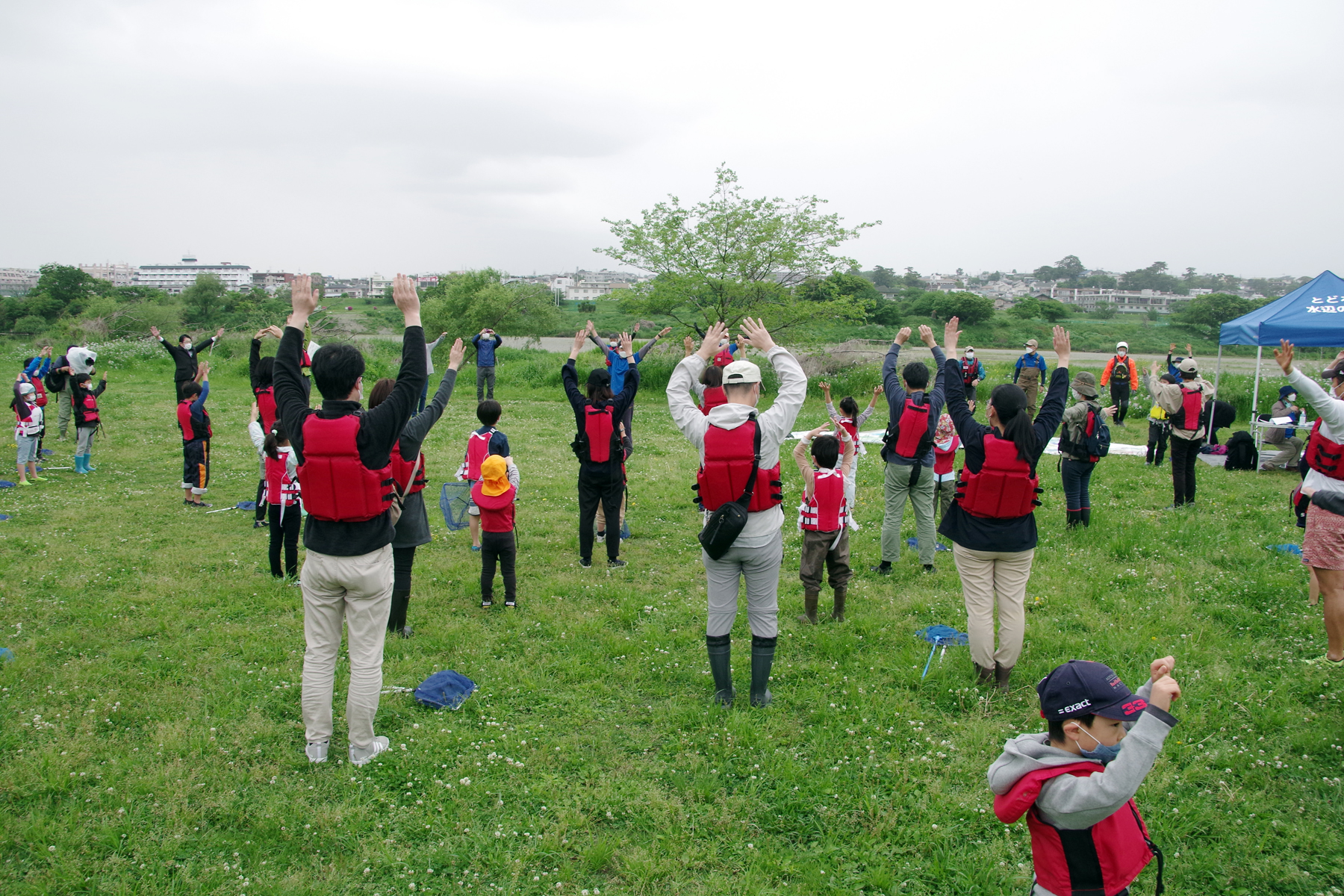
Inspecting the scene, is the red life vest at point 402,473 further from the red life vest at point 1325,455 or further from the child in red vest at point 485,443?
the red life vest at point 1325,455

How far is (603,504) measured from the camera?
779cm

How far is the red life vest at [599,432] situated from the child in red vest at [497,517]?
92cm

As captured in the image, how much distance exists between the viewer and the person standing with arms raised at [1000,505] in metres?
4.84

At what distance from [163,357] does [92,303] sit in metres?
34.1

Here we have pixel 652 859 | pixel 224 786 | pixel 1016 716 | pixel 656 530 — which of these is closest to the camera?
pixel 652 859

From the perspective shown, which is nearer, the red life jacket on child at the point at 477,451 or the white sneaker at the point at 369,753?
the white sneaker at the point at 369,753

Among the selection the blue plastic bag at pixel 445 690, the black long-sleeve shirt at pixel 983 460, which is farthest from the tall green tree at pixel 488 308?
the black long-sleeve shirt at pixel 983 460

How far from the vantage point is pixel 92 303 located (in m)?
53.8

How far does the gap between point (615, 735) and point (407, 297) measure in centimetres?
309

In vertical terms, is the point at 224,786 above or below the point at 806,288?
below

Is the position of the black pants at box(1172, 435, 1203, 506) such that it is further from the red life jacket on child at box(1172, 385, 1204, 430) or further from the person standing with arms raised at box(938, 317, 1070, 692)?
the person standing with arms raised at box(938, 317, 1070, 692)

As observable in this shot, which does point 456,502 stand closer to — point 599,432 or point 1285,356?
point 599,432

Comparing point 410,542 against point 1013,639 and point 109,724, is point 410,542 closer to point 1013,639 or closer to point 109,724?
point 109,724

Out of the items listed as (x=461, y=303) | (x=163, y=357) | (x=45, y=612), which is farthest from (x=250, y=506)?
(x=461, y=303)
